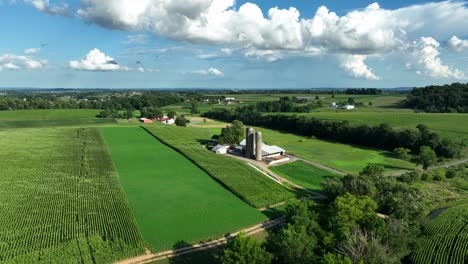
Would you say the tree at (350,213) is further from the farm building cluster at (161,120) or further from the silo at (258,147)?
the farm building cluster at (161,120)

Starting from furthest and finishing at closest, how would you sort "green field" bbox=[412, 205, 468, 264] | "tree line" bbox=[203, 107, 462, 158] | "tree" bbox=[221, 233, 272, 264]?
"tree line" bbox=[203, 107, 462, 158], "green field" bbox=[412, 205, 468, 264], "tree" bbox=[221, 233, 272, 264]

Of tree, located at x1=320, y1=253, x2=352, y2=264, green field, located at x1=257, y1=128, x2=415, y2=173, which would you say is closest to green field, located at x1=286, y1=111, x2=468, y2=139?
green field, located at x1=257, y1=128, x2=415, y2=173

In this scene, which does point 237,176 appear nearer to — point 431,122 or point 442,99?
point 431,122

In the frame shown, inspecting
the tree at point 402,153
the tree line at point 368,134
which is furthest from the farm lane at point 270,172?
the tree line at point 368,134

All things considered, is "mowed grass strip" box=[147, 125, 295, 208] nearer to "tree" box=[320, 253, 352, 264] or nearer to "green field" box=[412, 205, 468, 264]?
"green field" box=[412, 205, 468, 264]

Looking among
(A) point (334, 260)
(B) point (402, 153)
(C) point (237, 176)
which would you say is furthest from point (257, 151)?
(A) point (334, 260)

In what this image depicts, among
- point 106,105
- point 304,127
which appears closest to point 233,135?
point 304,127

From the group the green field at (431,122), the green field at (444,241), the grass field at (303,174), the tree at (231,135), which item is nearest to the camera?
the green field at (444,241)

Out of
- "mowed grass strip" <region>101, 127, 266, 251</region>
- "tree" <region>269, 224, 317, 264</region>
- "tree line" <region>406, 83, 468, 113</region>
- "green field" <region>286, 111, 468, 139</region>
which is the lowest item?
"mowed grass strip" <region>101, 127, 266, 251</region>
